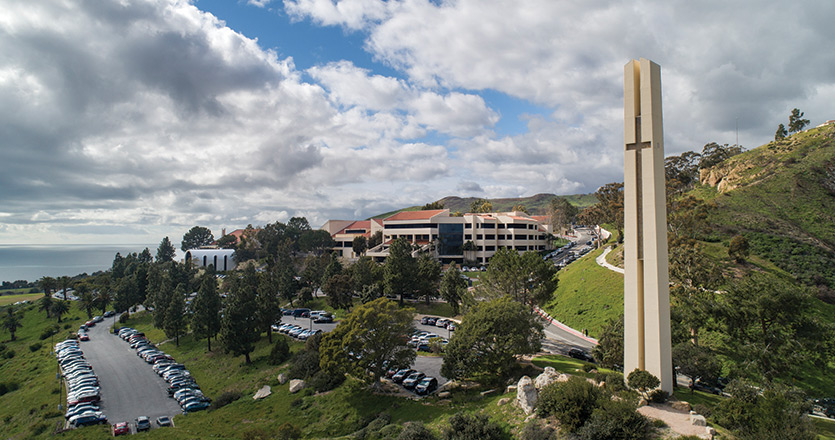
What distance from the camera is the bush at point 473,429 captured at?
21312 mm

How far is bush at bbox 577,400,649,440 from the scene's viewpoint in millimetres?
18203

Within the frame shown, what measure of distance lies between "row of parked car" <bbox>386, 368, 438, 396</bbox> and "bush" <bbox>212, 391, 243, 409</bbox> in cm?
1575

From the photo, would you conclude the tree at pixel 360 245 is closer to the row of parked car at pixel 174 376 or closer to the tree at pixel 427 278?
the tree at pixel 427 278

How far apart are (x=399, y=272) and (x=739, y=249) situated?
45.6 metres

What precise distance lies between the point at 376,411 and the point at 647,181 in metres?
25.2

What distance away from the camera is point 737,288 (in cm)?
3112

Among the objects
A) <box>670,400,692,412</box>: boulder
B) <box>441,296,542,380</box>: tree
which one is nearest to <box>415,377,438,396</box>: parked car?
<box>441,296,542,380</box>: tree

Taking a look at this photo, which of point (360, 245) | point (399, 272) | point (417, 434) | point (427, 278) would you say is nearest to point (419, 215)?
point (360, 245)

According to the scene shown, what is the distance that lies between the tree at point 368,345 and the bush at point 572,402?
1604 centimetres

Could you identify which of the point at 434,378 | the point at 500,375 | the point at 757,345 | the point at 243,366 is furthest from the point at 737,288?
the point at 243,366

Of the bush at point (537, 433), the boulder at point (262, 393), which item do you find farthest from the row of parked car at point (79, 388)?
the bush at point (537, 433)

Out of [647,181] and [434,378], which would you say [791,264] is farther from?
[434,378]

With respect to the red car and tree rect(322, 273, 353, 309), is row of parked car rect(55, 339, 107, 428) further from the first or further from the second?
tree rect(322, 273, 353, 309)

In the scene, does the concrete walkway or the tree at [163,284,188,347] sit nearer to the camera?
the concrete walkway
